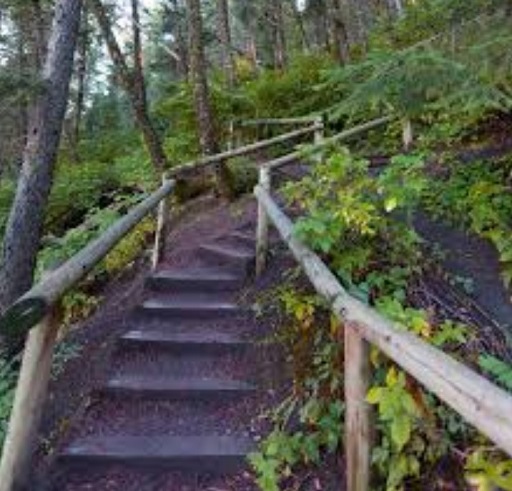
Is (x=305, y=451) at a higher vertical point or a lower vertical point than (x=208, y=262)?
lower

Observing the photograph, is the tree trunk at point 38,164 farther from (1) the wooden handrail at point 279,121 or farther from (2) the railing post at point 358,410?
(1) the wooden handrail at point 279,121

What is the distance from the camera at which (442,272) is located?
21.2 feet

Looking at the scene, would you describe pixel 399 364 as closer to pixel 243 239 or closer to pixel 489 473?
pixel 489 473

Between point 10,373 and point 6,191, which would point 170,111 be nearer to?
point 6,191

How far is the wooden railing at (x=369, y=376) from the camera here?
240 cm

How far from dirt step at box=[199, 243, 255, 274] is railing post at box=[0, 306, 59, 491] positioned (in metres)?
3.81

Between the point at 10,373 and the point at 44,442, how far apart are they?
144 cm

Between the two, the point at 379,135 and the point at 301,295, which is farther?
the point at 379,135

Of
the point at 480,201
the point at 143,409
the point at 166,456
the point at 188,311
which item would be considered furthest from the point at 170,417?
the point at 480,201

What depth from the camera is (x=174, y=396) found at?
19.3ft

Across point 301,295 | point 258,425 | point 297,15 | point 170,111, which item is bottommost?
point 258,425

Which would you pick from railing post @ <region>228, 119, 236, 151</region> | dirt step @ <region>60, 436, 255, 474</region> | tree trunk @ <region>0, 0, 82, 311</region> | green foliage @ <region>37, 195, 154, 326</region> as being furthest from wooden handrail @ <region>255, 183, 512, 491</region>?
railing post @ <region>228, 119, 236, 151</region>

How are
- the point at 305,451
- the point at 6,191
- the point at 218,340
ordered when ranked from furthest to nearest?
the point at 6,191 < the point at 218,340 < the point at 305,451

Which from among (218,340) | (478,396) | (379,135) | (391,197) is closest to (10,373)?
(218,340)
